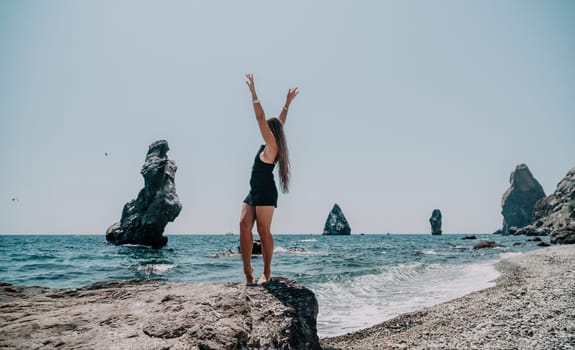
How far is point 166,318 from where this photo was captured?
14.0 feet

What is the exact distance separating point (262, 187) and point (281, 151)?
26.2 inches

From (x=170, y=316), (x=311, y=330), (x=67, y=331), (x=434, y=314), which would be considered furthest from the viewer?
(x=434, y=314)

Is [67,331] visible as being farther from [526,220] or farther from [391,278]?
[526,220]

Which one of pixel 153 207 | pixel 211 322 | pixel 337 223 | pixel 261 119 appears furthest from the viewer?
pixel 337 223

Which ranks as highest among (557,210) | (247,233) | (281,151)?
(557,210)

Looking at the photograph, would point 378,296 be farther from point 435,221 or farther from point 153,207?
point 435,221

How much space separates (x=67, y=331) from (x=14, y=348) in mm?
482

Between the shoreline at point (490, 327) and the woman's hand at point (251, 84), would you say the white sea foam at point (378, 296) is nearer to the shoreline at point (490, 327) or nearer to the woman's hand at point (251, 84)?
the shoreline at point (490, 327)

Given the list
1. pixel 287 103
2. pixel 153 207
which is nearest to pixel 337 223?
pixel 153 207

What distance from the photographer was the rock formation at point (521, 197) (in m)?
151

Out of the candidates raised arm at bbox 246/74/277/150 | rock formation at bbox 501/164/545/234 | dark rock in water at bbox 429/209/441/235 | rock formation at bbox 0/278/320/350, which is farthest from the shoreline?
rock formation at bbox 501/164/545/234

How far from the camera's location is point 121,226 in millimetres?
50531

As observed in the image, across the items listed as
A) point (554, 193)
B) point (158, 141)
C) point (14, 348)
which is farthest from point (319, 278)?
point (554, 193)

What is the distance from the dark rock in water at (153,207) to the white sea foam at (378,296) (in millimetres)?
34758
